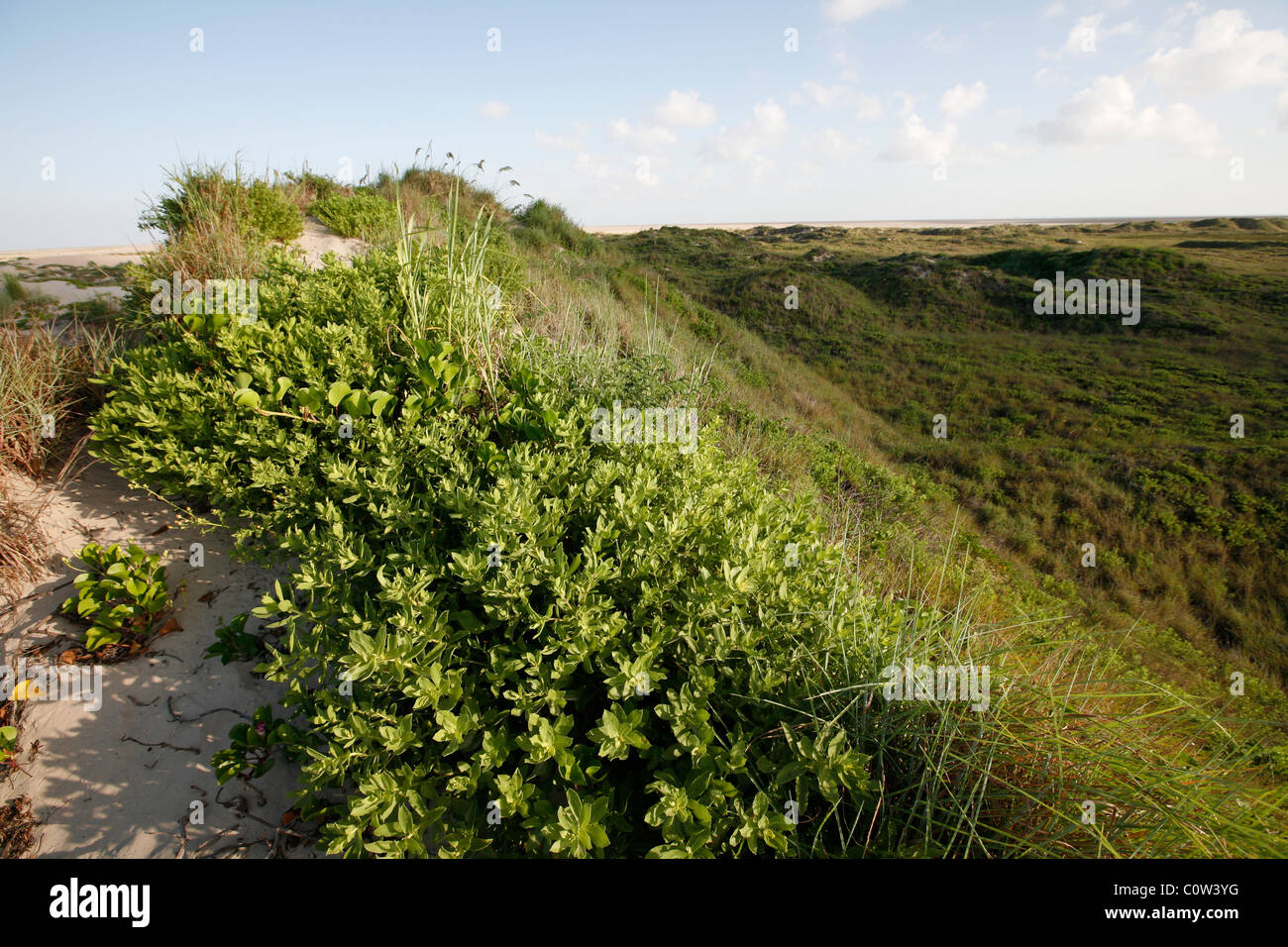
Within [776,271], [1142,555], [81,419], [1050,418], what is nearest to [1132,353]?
[1050,418]

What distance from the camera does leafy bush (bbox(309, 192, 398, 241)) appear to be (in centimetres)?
800

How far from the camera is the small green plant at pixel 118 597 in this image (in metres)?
2.73

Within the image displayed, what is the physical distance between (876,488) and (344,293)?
7.13 m

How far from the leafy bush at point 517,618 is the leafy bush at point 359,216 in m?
5.64

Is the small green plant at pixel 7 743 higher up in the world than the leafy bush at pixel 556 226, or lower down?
lower down

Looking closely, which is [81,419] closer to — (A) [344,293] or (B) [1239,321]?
(A) [344,293]

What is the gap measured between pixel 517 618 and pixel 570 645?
0.84 ft

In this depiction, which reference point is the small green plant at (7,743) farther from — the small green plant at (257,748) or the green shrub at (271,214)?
the green shrub at (271,214)

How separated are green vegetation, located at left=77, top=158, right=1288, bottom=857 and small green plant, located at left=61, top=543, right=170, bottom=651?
19.7 inches

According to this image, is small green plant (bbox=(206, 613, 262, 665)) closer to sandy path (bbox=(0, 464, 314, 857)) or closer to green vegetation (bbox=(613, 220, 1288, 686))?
sandy path (bbox=(0, 464, 314, 857))

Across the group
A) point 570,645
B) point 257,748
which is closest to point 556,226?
point 257,748

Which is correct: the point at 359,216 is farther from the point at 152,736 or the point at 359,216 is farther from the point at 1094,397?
the point at 1094,397

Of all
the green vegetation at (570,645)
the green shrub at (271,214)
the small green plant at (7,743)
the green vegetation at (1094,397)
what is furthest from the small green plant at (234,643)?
the green vegetation at (1094,397)
